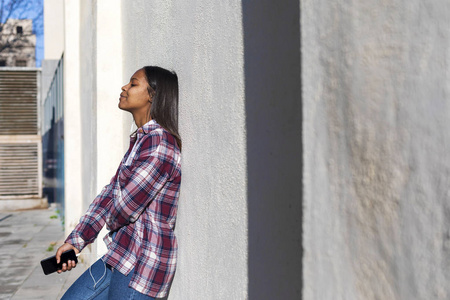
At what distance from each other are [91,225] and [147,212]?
0.45 meters

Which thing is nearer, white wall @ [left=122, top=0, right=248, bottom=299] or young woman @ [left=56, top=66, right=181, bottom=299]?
white wall @ [left=122, top=0, right=248, bottom=299]

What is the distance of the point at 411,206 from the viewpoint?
1.02 meters

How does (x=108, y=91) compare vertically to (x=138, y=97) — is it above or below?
above

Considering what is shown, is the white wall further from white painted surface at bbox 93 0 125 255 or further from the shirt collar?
white painted surface at bbox 93 0 125 255

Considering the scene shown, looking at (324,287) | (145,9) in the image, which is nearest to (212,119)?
(324,287)

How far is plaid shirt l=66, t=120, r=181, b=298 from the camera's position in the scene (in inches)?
99.6

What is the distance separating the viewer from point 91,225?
2.96 metres

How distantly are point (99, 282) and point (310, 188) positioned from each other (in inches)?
69.0

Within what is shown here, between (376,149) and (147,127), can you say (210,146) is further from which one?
(376,149)

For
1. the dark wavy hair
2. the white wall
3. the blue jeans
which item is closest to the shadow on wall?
the white wall

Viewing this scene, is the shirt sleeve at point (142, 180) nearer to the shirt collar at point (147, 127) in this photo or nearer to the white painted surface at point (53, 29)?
the shirt collar at point (147, 127)

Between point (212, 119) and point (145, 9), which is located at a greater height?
point (145, 9)

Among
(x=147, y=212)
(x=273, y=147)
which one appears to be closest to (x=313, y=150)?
(x=273, y=147)

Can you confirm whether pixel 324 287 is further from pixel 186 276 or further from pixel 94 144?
pixel 94 144
